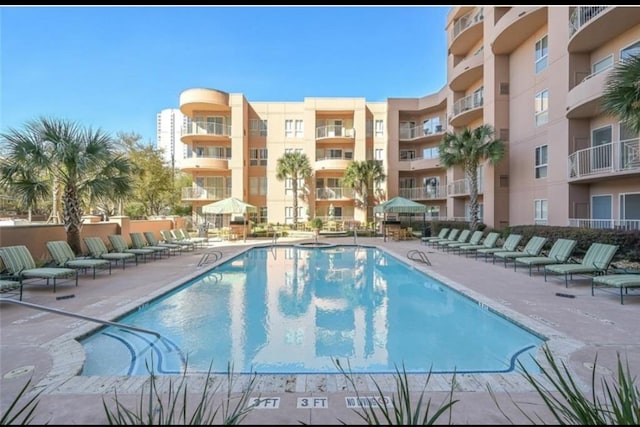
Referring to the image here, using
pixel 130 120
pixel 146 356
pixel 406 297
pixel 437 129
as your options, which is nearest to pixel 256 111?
pixel 130 120

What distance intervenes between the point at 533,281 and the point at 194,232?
2425 centimetres

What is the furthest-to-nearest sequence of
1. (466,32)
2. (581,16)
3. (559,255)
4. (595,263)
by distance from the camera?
(466,32) < (581,16) < (559,255) < (595,263)

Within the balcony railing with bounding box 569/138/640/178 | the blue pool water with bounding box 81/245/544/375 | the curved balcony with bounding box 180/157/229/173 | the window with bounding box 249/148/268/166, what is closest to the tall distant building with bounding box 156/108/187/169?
the window with bounding box 249/148/268/166

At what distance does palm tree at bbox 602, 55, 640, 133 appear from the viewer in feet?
24.4

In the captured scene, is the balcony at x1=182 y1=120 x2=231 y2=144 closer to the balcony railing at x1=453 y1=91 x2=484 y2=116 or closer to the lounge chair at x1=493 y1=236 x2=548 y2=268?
the balcony railing at x1=453 y1=91 x2=484 y2=116

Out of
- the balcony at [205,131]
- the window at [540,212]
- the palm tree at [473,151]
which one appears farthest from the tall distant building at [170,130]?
the window at [540,212]

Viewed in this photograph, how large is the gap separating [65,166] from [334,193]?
22.9 metres

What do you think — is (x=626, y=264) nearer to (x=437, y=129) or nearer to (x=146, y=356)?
(x=146, y=356)

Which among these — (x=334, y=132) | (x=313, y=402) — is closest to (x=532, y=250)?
(x=313, y=402)

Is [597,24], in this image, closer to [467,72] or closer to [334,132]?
[467,72]

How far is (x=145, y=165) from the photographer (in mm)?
24719

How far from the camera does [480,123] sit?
22.1 m

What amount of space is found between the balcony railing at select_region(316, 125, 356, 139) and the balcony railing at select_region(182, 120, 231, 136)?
28.7 ft

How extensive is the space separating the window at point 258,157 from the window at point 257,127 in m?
1.56
